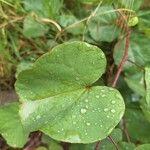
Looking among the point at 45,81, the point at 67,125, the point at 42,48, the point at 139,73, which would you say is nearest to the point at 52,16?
the point at 42,48

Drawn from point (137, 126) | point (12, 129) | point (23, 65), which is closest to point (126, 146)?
point (137, 126)

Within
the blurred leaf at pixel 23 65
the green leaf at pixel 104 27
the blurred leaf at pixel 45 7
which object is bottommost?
the blurred leaf at pixel 23 65

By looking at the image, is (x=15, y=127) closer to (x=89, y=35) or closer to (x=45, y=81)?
(x=45, y=81)

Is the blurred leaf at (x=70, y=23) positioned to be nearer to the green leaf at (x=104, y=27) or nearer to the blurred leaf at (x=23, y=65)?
the green leaf at (x=104, y=27)

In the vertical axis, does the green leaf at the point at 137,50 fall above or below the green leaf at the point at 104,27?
below

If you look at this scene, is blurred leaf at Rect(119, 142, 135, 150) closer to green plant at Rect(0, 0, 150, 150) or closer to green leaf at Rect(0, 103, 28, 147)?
green plant at Rect(0, 0, 150, 150)

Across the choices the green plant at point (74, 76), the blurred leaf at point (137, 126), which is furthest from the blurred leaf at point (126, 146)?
the blurred leaf at point (137, 126)
